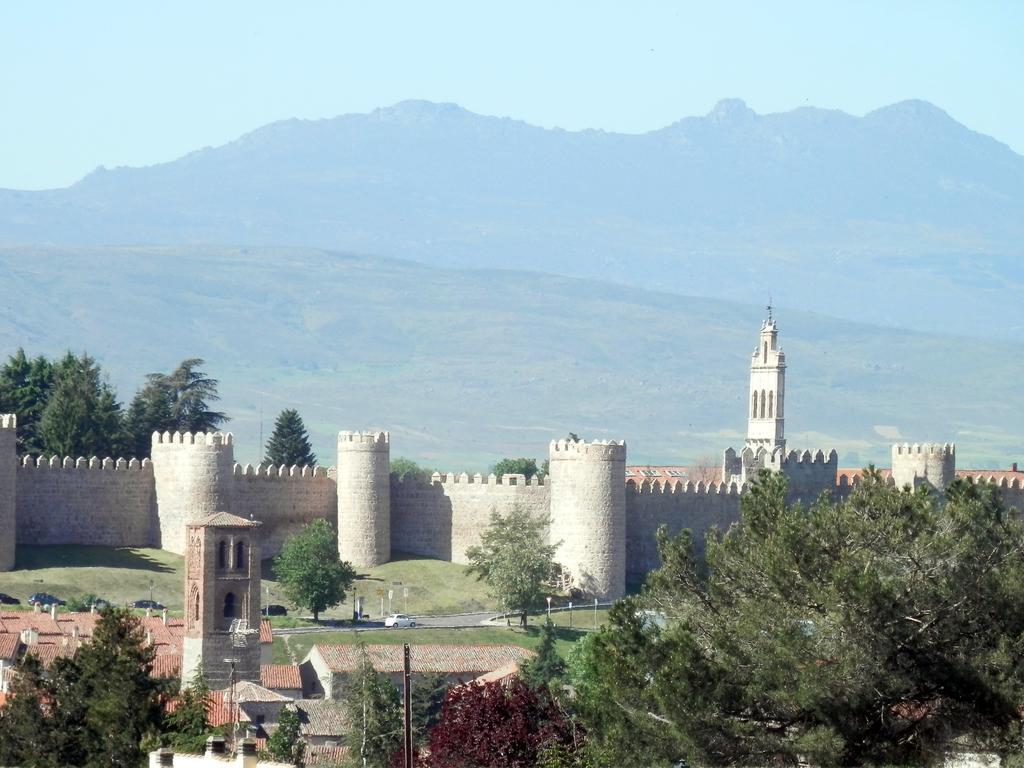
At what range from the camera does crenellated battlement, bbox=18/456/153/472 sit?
84.3 meters

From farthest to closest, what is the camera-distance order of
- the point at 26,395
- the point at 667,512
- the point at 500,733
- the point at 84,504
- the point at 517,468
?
the point at 517,468 → the point at 26,395 → the point at 667,512 → the point at 84,504 → the point at 500,733

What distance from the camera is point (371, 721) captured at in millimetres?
53312

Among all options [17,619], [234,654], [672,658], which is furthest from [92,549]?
[672,658]

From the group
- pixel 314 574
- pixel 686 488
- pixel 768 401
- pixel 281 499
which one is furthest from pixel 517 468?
pixel 314 574

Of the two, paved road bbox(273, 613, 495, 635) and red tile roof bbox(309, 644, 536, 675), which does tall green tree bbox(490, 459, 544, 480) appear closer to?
paved road bbox(273, 613, 495, 635)

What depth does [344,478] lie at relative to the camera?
3420 inches

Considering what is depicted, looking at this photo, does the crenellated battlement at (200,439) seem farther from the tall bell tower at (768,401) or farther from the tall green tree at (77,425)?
the tall bell tower at (768,401)

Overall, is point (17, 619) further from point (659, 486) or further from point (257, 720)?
point (659, 486)

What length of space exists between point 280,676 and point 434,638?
9550mm

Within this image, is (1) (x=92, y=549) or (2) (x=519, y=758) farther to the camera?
(1) (x=92, y=549)

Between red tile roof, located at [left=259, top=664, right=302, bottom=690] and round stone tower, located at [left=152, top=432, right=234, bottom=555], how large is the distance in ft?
55.5

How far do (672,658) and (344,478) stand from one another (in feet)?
165

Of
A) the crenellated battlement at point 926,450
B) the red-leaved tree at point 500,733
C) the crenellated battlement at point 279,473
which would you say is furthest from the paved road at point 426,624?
the red-leaved tree at point 500,733

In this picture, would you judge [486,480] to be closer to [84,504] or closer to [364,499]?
[364,499]
